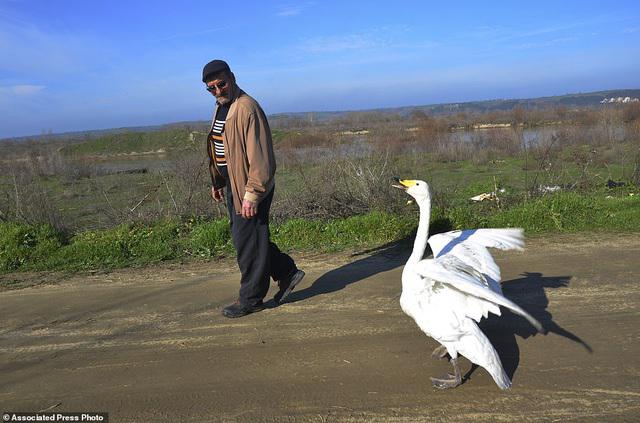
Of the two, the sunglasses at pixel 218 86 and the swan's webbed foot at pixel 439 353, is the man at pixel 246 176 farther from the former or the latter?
the swan's webbed foot at pixel 439 353

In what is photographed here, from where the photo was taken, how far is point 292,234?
26.6 feet

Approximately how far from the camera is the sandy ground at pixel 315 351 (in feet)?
11.6

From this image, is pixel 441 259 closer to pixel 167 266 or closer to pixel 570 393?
pixel 570 393

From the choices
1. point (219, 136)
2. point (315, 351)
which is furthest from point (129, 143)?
point (315, 351)

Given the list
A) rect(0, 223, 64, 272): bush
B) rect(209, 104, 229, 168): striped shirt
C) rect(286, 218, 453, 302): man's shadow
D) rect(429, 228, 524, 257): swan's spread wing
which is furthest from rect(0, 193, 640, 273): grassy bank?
rect(429, 228, 524, 257): swan's spread wing

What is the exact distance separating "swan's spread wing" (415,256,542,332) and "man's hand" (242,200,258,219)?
69.6 inches

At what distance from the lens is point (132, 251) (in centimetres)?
780

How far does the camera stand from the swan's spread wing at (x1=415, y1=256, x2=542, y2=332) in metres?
3.36

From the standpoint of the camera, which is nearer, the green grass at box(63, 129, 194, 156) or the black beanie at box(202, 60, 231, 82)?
the black beanie at box(202, 60, 231, 82)

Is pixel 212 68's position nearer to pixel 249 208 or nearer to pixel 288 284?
pixel 249 208

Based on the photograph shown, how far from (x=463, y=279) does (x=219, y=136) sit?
2753 mm

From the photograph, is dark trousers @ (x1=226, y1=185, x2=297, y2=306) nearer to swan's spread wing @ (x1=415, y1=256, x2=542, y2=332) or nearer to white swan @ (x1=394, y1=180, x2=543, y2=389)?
white swan @ (x1=394, y1=180, x2=543, y2=389)

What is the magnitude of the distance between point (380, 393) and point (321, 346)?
34.1 inches

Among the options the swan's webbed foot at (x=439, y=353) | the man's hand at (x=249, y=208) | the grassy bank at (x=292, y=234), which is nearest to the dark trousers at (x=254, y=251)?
the man's hand at (x=249, y=208)
